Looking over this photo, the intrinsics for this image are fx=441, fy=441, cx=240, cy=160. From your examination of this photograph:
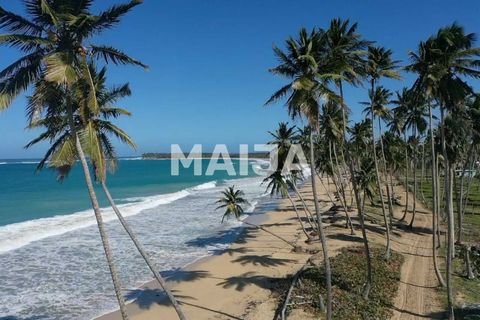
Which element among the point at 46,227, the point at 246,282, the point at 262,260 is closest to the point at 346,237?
the point at 262,260

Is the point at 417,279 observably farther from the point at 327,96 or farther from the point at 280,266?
the point at 327,96

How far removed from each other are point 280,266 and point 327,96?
499 inches

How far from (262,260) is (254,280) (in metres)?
3.98

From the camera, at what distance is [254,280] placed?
21.7 meters

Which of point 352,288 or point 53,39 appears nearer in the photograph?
point 53,39

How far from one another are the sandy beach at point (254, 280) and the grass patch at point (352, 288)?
498mm

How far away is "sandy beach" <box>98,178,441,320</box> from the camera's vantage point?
17.4 meters

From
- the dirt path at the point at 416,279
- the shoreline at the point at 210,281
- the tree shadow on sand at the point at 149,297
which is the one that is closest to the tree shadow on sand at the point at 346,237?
the dirt path at the point at 416,279

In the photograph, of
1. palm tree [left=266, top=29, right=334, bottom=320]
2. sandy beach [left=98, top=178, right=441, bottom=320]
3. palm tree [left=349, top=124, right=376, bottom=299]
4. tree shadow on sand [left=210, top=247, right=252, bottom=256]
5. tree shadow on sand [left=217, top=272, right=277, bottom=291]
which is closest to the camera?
palm tree [left=266, top=29, right=334, bottom=320]

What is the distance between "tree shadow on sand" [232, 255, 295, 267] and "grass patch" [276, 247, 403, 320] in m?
3.33

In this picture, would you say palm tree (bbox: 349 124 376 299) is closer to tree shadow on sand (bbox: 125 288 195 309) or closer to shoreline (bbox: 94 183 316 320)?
shoreline (bbox: 94 183 316 320)

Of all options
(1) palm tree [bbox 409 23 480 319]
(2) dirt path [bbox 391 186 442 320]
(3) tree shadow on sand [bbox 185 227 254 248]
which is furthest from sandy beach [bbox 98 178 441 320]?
(1) palm tree [bbox 409 23 480 319]

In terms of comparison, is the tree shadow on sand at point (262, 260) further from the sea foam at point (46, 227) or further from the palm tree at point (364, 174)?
the sea foam at point (46, 227)

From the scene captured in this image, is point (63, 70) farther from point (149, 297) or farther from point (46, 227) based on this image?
point (46, 227)
